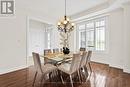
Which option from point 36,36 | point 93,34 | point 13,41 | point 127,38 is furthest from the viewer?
point 36,36

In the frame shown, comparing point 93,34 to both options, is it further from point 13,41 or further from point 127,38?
point 13,41

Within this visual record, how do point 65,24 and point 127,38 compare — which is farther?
point 65,24

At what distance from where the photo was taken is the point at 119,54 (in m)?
5.24

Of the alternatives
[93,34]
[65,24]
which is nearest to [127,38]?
[65,24]

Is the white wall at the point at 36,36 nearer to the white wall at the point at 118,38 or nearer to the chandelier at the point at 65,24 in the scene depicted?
the chandelier at the point at 65,24

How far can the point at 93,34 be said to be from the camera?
721 cm

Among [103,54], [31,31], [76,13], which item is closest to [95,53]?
[103,54]

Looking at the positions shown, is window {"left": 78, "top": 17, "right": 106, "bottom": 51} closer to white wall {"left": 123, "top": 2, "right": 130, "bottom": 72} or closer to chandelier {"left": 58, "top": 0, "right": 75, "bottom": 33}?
white wall {"left": 123, "top": 2, "right": 130, "bottom": 72}

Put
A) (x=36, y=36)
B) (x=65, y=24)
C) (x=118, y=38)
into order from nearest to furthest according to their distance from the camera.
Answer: (x=65, y=24)
(x=118, y=38)
(x=36, y=36)

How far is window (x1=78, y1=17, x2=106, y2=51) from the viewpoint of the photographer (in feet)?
21.7

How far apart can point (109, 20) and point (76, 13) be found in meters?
1.97

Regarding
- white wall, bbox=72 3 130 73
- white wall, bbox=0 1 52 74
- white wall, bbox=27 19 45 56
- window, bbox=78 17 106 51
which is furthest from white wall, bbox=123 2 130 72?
white wall, bbox=27 19 45 56

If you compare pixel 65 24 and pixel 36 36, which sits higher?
pixel 65 24

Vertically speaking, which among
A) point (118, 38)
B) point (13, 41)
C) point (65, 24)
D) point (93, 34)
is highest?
point (65, 24)
